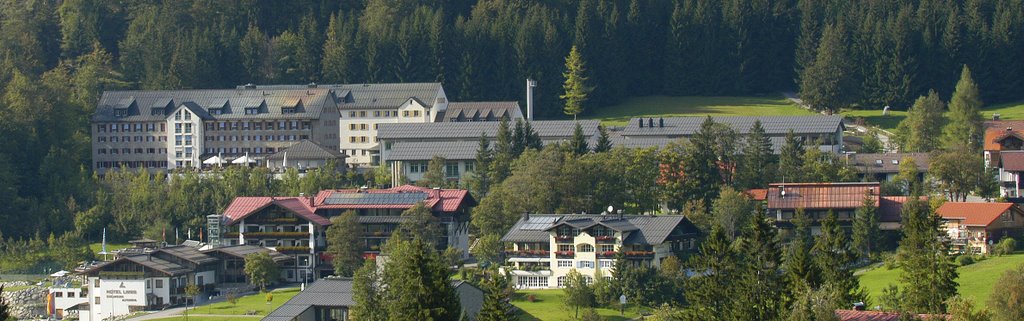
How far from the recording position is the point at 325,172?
424ft

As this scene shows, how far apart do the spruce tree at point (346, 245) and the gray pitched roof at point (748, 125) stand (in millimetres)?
27367

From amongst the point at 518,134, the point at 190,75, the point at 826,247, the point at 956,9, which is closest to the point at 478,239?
the point at 518,134

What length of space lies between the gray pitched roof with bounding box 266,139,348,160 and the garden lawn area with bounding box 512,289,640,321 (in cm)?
3649

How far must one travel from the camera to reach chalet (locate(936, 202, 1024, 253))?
101250 mm

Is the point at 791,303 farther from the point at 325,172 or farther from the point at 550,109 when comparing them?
the point at 550,109

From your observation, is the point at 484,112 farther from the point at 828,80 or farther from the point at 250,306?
the point at 250,306

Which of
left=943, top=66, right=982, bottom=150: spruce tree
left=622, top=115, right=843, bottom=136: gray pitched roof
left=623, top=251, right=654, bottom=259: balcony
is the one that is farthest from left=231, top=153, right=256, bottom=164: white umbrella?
left=943, top=66, right=982, bottom=150: spruce tree

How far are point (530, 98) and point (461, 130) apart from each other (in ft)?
41.0

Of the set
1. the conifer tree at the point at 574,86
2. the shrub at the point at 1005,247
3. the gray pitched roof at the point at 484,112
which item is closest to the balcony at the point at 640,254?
the shrub at the point at 1005,247

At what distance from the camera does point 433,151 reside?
129 m

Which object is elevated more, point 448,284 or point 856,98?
point 856,98

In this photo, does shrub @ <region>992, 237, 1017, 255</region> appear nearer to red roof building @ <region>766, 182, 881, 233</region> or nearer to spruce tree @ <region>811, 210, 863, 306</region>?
red roof building @ <region>766, 182, 881, 233</region>

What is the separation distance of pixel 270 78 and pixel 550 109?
22340mm

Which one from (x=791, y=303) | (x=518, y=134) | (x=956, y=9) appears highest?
(x=956, y=9)
